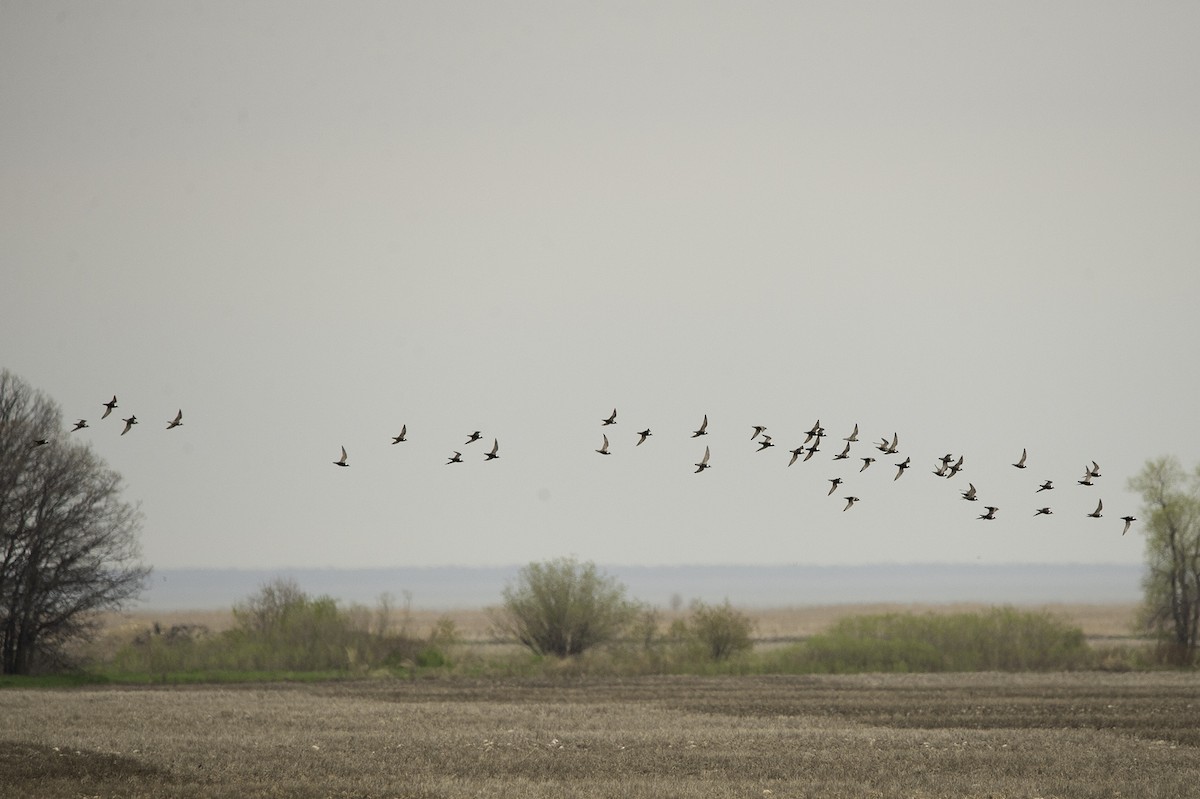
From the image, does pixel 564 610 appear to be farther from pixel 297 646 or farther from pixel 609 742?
pixel 609 742

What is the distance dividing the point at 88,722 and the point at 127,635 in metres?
49.1

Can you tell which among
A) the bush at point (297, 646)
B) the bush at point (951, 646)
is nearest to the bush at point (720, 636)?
the bush at point (951, 646)

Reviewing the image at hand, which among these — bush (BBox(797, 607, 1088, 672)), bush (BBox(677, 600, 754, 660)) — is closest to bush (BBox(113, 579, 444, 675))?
bush (BBox(677, 600, 754, 660))

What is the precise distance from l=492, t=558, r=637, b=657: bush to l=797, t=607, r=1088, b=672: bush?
10007 mm

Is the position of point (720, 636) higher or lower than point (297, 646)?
higher

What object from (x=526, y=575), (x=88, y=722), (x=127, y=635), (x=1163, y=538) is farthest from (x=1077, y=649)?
(x=127, y=635)

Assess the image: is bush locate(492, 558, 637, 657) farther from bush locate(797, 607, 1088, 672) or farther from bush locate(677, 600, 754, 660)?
bush locate(797, 607, 1088, 672)

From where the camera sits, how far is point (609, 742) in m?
33.4

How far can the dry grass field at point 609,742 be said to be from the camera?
26.0 metres

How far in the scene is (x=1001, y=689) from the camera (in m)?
50.1

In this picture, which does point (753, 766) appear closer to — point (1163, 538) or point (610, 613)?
point (610, 613)

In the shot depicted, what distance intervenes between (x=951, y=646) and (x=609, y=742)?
36.7 m

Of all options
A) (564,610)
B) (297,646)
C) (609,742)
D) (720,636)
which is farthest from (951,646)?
(609,742)

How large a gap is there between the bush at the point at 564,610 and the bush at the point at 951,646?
1001 centimetres
